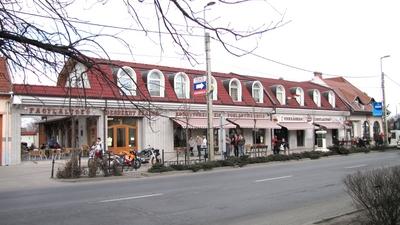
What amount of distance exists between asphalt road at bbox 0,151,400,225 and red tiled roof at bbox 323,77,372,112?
134ft

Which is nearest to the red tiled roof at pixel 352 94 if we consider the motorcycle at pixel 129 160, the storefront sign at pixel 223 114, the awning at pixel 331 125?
the awning at pixel 331 125

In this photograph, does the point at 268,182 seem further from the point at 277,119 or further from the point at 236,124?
the point at 277,119

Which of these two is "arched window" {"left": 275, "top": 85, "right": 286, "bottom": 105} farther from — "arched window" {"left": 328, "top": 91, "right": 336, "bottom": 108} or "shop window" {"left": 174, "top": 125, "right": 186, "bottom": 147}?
"shop window" {"left": 174, "top": 125, "right": 186, "bottom": 147}

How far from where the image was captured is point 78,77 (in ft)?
18.4

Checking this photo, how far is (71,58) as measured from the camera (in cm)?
520

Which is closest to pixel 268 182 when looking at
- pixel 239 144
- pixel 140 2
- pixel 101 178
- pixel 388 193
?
pixel 101 178

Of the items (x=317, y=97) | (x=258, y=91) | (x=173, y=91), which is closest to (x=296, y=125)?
(x=258, y=91)

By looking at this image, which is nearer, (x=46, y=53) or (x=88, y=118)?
(x=46, y=53)

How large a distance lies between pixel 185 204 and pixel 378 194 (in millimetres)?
5763

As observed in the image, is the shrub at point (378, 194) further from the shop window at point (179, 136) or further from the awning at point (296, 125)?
the awning at point (296, 125)

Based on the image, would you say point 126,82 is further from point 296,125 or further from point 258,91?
point 296,125

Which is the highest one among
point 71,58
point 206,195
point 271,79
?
point 271,79

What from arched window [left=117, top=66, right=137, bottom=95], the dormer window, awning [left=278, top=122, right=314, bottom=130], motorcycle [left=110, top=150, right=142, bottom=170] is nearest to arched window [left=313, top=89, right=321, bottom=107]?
awning [left=278, top=122, right=314, bottom=130]

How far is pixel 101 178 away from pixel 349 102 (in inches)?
1596
